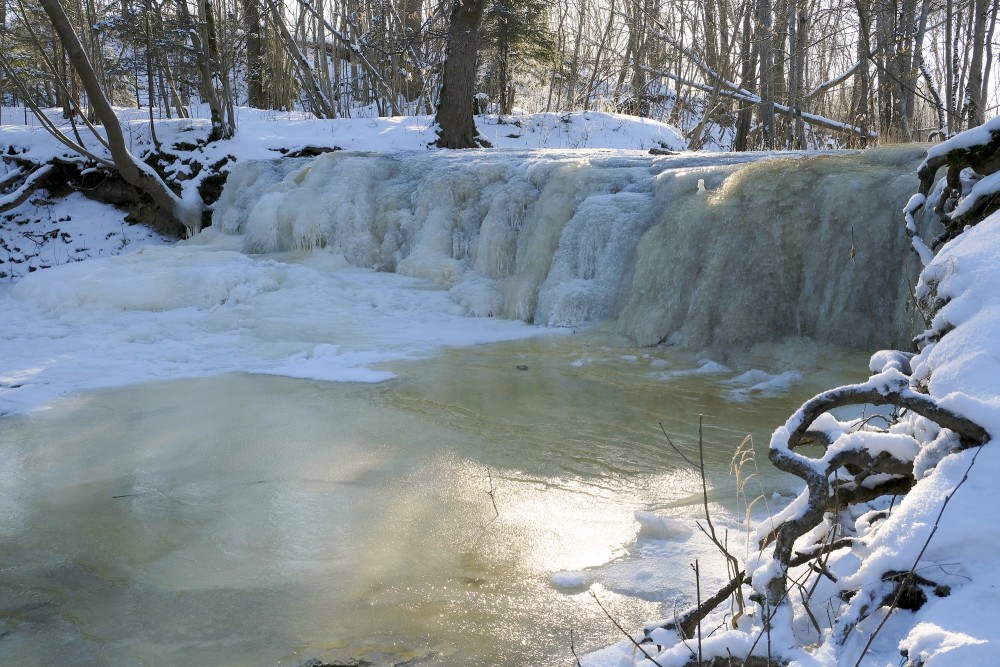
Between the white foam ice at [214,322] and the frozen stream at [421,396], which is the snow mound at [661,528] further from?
the white foam ice at [214,322]

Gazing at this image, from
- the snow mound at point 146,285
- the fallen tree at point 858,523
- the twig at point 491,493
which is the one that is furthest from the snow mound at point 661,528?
the snow mound at point 146,285

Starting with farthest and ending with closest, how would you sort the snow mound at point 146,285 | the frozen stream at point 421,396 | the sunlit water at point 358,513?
the snow mound at point 146,285 → the frozen stream at point 421,396 → the sunlit water at point 358,513

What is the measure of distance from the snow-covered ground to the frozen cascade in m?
0.52

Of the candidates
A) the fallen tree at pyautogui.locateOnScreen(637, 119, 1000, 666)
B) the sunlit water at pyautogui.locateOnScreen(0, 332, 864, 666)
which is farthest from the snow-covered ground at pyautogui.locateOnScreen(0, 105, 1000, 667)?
the sunlit water at pyautogui.locateOnScreen(0, 332, 864, 666)

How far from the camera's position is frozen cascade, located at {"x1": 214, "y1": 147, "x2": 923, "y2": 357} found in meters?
6.38

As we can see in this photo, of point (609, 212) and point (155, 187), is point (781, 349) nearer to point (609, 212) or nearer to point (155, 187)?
point (609, 212)

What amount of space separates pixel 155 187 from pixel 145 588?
10390 millimetres

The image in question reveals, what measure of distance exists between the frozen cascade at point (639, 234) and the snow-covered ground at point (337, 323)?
518 millimetres

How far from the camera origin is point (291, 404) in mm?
5371

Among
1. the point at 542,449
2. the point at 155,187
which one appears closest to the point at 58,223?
the point at 155,187

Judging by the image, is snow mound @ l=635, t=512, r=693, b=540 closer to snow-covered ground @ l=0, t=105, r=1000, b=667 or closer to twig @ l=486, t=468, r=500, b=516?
snow-covered ground @ l=0, t=105, r=1000, b=667

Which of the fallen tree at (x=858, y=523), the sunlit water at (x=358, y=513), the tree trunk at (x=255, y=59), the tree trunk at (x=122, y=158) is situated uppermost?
the tree trunk at (x=255, y=59)

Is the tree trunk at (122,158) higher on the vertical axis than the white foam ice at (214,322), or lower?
higher

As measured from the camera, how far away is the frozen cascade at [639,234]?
6.38m
